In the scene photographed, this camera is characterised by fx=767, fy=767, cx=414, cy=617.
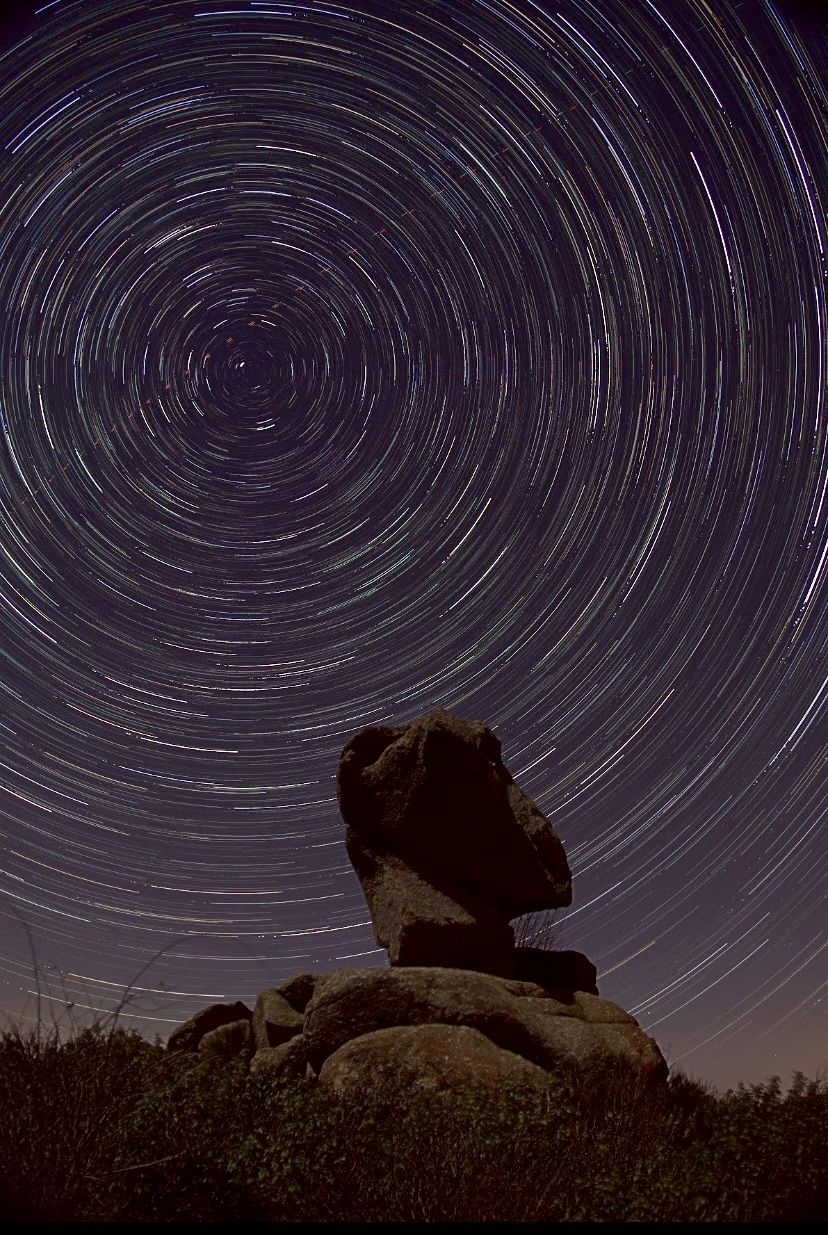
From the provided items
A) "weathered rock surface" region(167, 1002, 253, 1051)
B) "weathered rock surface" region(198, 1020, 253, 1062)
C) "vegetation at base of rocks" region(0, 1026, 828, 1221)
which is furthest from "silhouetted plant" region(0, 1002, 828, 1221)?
"weathered rock surface" region(167, 1002, 253, 1051)

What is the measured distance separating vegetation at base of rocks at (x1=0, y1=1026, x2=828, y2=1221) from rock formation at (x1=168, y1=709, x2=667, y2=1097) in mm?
1400

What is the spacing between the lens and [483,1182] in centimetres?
970

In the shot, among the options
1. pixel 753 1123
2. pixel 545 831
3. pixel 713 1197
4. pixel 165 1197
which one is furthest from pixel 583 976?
pixel 165 1197

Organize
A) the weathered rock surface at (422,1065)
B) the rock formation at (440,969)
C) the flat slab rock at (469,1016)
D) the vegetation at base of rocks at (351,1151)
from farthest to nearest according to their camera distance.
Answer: the flat slab rock at (469,1016) → the rock formation at (440,969) → the weathered rock surface at (422,1065) → the vegetation at base of rocks at (351,1151)

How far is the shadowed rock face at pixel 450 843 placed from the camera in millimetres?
18328

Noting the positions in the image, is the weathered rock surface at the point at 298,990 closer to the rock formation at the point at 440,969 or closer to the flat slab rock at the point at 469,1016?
the rock formation at the point at 440,969

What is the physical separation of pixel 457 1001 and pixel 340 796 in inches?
248

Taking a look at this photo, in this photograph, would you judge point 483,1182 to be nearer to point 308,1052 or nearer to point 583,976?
point 308,1052

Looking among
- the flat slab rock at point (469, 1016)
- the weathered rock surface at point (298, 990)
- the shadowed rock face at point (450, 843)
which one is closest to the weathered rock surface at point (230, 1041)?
the weathered rock surface at point (298, 990)

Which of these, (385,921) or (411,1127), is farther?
(385,921)

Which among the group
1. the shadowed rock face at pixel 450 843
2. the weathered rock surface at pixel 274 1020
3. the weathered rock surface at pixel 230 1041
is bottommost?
the weathered rock surface at pixel 230 1041

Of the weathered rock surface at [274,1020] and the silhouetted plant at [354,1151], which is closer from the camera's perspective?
the silhouetted plant at [354,1151]

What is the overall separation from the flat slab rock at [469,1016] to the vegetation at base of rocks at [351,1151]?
5.04ft

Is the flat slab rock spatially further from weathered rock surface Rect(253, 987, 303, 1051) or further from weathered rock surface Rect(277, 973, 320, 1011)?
weathered rock surface Rect(277, 973, 320, 1011)
